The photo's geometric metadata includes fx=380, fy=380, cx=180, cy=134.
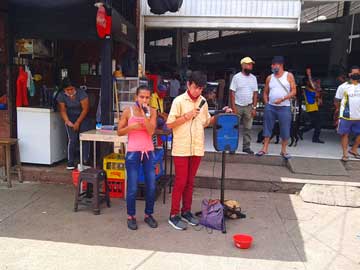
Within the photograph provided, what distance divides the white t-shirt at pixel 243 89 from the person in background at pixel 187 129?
227 cm

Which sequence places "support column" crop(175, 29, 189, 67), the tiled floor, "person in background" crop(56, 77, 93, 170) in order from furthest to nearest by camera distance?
"support column" crop(175, 29, 189, 67) < the tiled floor < "person in background" crop(56, 77, 93, 170)

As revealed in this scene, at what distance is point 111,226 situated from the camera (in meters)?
4.50

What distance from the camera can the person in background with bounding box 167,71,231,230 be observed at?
423 centimetres

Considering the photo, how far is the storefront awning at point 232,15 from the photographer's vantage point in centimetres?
696

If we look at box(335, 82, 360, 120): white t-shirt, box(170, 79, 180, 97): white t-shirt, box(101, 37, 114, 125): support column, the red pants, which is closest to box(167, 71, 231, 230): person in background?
the red pants

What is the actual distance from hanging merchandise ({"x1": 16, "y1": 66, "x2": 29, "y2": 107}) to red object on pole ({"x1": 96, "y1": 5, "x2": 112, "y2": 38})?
5.70ft

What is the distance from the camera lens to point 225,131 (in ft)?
14.5

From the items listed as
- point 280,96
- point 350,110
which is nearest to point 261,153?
point 280,96

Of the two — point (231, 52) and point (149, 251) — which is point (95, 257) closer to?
point (149, 251)

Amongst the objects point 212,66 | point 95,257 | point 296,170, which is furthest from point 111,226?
point 212,66

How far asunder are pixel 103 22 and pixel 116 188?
241 cm

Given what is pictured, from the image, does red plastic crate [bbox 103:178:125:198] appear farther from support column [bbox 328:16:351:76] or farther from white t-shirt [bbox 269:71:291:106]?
support column [bbox 328:16:351:76]

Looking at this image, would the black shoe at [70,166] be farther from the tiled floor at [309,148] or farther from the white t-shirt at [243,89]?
the white t-shirt at [243,89]

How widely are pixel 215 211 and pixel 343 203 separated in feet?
7.11
